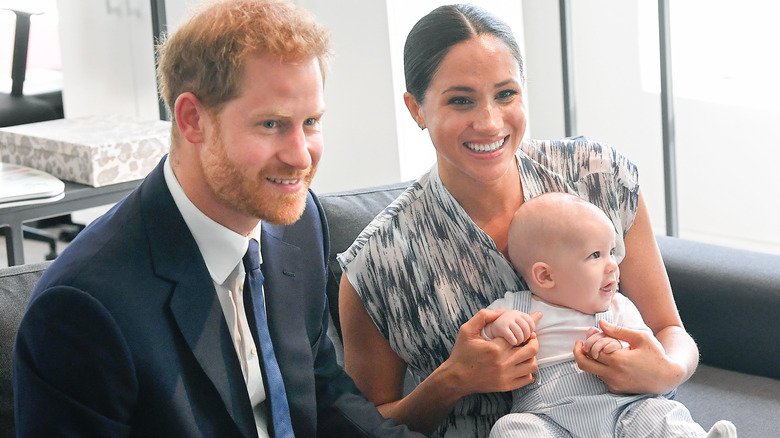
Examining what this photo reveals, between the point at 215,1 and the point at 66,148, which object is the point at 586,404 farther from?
the point at 66,148

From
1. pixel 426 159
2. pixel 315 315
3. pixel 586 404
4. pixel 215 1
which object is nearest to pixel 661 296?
Answer: pixel 586 404

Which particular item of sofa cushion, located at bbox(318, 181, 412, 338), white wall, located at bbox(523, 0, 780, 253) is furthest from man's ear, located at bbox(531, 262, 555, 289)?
white wall, located at bbox(523, 0, 780, 253)

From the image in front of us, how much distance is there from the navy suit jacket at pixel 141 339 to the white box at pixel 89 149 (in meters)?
1.61

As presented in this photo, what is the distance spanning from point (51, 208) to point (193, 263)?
5.50 feet

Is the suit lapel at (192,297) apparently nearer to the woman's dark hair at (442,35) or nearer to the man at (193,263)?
the man at (193,263)

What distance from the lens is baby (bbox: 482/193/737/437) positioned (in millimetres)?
1750

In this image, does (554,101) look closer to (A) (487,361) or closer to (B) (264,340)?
(A) (487,361)

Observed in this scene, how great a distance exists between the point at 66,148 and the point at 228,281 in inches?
69.6

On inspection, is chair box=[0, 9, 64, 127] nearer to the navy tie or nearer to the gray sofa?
the gray sofa

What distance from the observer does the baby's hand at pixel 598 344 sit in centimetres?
175

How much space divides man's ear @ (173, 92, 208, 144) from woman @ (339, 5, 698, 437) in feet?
1.80

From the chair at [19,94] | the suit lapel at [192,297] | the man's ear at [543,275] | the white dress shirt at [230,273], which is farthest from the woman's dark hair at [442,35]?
the chair at [19,94]

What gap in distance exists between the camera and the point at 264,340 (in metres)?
1.54

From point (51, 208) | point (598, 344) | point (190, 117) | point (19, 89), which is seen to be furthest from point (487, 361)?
point (19, 89)
